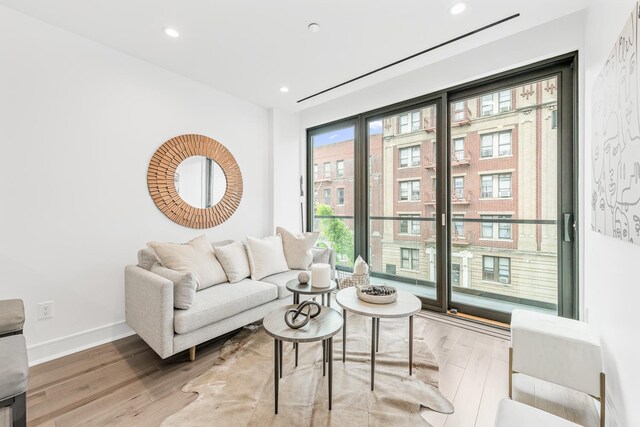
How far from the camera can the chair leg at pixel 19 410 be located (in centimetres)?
116

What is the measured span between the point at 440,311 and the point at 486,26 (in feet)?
8.96

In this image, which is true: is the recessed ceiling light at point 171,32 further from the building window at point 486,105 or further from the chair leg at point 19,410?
the building window at point 486,105

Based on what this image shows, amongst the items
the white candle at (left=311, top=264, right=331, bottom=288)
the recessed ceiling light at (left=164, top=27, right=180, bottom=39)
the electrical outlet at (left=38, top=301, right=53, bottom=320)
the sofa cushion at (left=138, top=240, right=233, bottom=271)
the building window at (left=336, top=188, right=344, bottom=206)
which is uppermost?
the recessed ceiling light at (left=164, top=27, right=180, bottom=39)

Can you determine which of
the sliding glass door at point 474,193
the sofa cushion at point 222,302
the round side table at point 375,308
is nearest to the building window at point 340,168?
the sliding glass door at point 474,193

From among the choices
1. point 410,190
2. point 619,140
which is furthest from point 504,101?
point 619,140

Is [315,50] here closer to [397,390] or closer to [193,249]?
[193,249]

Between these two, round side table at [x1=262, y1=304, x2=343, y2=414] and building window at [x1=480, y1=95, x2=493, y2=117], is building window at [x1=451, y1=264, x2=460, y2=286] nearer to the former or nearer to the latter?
building window at [x1=480, y1=95, x2=493, y2=117]

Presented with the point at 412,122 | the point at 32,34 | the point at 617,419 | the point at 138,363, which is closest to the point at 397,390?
the point at 617,419

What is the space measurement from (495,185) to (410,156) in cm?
95

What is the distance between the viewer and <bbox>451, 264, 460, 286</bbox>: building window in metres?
2.99

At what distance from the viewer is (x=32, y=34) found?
2.14 metres

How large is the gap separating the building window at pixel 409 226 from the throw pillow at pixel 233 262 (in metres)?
1.87

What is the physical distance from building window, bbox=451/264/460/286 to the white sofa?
1817 millimetres

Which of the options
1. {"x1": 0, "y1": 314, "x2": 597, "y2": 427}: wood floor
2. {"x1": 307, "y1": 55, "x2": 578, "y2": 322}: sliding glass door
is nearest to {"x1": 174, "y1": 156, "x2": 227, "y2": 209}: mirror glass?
{"x1": 0, "y1": 314, "x2": 597, "y2": 427}: wood floor
